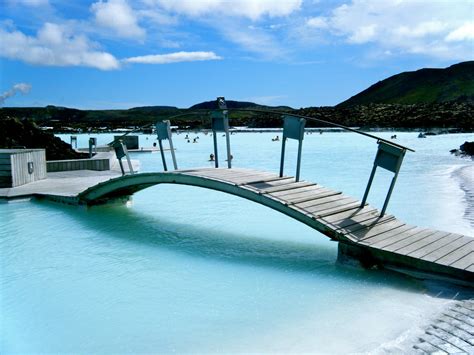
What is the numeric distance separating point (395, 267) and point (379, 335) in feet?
5.29

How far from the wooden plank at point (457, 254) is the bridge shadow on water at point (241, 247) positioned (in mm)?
285

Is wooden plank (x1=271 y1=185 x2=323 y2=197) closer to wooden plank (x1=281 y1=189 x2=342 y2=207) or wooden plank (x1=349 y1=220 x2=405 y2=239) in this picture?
wooden plank (x1=281 y1=189 x2=342 y2=207)

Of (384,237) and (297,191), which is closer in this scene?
(384,237)

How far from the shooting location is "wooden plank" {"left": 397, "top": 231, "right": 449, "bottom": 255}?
5980 millimetres

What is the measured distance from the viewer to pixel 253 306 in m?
5.50

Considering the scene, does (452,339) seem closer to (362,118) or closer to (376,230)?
(376,230)

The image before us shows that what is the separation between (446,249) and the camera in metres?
5.98

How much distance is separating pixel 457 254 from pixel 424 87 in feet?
574

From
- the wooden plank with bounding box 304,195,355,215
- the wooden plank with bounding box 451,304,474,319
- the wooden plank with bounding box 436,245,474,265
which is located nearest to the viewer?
the wooden plank with bounding box 451,304,474,319

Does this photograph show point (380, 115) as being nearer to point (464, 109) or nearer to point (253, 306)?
point (464, 109)

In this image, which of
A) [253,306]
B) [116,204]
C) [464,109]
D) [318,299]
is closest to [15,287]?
[253,306]

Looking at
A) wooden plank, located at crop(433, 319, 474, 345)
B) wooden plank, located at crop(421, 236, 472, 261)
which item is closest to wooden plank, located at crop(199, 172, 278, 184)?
wooden plank, located at crop(421, 236, 472, 261)

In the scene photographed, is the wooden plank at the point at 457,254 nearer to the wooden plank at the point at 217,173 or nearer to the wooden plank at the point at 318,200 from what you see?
the wooden plank at the point at 318,200

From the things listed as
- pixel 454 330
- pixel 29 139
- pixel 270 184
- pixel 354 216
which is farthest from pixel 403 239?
pixel 29 139
